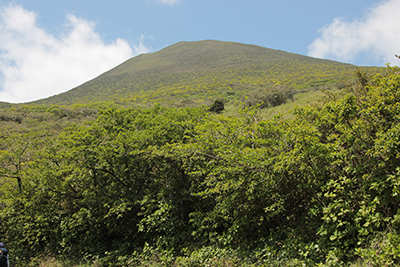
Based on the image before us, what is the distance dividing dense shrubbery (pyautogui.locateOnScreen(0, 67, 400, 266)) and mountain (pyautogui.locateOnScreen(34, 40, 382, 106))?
135 ft

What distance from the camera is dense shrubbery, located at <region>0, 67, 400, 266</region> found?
14.9 ft

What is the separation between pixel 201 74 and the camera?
3246 inches

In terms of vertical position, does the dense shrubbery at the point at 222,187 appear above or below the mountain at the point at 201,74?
below

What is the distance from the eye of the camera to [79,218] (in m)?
8.89

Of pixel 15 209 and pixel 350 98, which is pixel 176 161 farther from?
pixel 15 209

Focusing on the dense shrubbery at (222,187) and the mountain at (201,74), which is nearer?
Answer: the dense shrubbery at (222,187)

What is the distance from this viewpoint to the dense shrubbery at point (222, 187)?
453 centimetres

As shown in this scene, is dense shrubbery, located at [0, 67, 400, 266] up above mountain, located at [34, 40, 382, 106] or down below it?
below

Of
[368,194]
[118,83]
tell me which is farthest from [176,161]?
[118,83]

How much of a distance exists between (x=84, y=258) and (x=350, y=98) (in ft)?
31.8

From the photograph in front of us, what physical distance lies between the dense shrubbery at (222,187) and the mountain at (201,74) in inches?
1617

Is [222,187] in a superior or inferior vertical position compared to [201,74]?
inferior

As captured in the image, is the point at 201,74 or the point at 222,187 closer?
the point at 222,187

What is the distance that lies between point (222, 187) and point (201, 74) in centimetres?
7929
